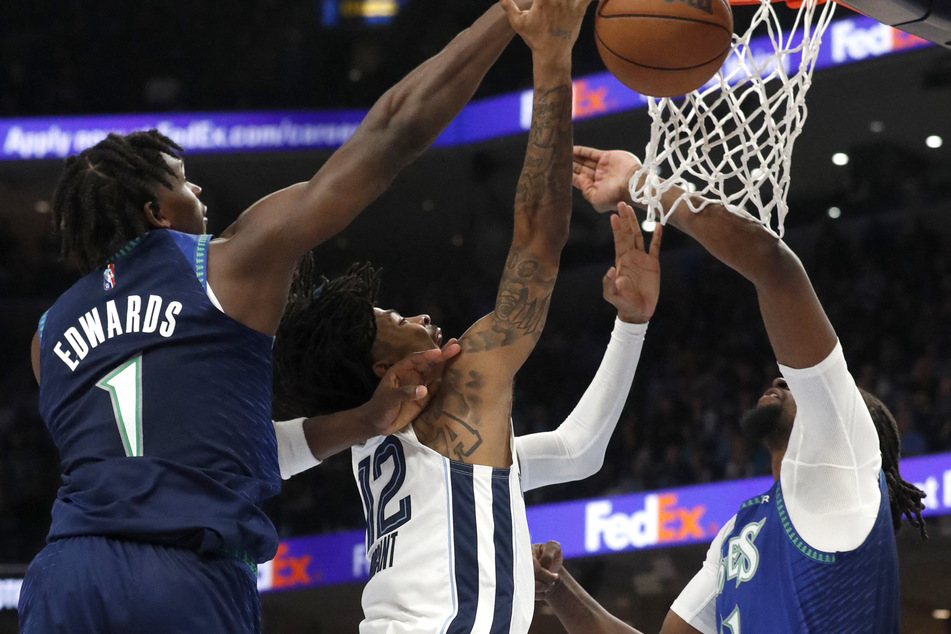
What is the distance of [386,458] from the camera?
7.99 ft

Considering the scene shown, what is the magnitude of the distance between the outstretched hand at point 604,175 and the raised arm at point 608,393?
0.06 meters

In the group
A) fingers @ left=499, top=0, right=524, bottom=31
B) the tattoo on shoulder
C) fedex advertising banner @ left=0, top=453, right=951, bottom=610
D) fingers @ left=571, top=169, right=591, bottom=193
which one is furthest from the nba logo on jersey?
fedex advertising banner @ left=0, top=453, right=951, bottom=610

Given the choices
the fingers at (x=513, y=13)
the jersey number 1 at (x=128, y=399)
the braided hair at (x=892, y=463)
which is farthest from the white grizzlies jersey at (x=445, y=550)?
the braided hair at (x=892, y=463)

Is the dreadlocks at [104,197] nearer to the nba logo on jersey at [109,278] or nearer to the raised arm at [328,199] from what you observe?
the nba logo on jersey at [109,278]

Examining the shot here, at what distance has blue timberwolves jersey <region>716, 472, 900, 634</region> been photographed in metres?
2.49

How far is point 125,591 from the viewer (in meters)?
1.97

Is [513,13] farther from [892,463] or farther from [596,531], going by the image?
[596,531]

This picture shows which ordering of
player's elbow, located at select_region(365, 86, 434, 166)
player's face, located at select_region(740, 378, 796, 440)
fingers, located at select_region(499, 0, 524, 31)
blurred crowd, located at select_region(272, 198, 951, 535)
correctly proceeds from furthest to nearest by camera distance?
blurred crowd, located at select_region(272, 198, 951, 535), player's face, located at select_region(740, 378, 796, 440), fingers, located at select_region(499, 0, 524, 31), player's elbow, located at select_region(365, 86, 434, 166)

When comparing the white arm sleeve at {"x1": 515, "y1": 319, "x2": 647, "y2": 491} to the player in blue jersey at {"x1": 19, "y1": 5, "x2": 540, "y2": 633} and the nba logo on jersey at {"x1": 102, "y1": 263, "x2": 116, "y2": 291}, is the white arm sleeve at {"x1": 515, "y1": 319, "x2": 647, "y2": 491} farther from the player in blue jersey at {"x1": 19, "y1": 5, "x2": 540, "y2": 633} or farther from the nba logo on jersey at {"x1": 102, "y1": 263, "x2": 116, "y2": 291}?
the nba logo on jersey at {"x1": 102, "y1": 263, "x2": 116, "y2": 291}

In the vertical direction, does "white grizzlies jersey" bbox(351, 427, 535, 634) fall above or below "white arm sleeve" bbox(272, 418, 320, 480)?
below

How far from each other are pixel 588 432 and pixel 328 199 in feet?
3.51

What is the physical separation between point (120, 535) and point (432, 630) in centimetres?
65

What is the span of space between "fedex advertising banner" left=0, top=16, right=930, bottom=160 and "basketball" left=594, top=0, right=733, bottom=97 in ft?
27.6

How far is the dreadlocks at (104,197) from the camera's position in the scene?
2260mm
